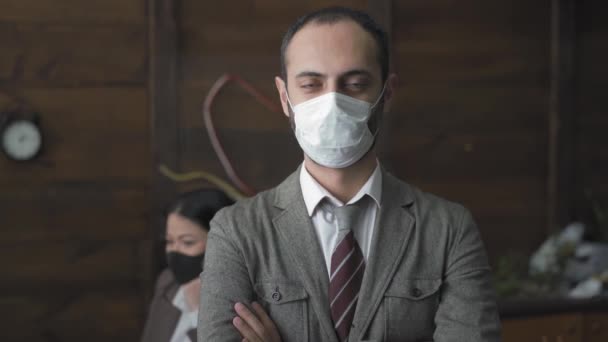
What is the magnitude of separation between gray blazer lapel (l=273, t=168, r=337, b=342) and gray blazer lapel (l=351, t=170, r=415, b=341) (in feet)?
0.22

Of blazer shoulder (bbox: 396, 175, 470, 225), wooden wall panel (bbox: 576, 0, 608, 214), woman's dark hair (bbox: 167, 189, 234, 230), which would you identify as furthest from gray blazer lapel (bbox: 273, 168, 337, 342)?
wooden wall panel (bbox: 576, 0, 608, 214)

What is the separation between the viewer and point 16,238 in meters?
3.46

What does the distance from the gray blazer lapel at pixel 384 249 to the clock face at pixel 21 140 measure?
202cm

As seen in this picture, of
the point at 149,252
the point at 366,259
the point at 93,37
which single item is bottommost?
the point at 149,252

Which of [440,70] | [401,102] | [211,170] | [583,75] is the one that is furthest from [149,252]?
[583,75]

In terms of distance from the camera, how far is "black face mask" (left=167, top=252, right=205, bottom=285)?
2.62 meters

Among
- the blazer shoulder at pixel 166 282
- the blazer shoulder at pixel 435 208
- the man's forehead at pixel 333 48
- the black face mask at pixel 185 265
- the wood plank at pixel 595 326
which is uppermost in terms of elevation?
the man's forehead at pixel 333 48

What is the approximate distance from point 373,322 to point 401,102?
89.6 inches

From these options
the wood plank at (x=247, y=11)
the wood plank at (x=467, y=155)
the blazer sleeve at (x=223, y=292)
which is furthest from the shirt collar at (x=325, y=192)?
the wood plank at (x=467, y=155)

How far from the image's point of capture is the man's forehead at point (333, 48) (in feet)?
5.55

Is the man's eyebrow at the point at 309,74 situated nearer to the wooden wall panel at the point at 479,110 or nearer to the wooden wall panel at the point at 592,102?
the wooden wall panel at the point at 479,110

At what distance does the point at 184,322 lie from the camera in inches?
104

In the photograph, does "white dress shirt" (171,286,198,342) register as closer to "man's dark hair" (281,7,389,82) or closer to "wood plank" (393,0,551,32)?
"man's dark hair" (281,7,389,82)

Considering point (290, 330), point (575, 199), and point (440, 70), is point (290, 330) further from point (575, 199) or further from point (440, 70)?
point (575, 199)
